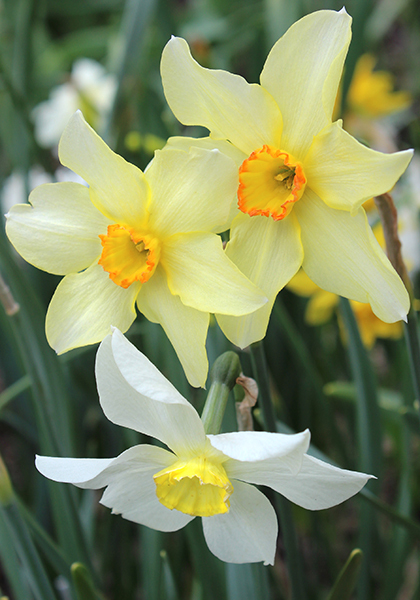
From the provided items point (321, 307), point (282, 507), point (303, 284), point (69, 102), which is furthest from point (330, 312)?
point (69, 102)

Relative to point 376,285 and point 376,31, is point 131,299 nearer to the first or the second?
point 376,285

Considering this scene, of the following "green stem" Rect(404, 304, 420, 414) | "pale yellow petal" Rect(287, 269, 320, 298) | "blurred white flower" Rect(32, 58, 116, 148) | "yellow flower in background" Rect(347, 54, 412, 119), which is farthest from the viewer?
"yellow flower in background" Rect(347, 54, 412, 119)

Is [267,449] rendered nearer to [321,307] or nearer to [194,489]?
[194,489]

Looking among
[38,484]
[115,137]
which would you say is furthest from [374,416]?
[115,137]

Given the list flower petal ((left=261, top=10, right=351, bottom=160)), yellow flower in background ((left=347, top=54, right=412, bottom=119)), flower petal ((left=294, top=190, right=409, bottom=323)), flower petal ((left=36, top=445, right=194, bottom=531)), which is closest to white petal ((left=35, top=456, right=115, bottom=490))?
flower petal ((left=36, top=445, right=194, bottom=531))

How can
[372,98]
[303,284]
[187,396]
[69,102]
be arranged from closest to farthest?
[187,396]
[303,284]
[69,102]
[372,98]

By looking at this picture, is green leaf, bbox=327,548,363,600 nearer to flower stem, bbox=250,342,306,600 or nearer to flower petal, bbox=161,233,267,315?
flower stem, bbox=250,342,306,600
